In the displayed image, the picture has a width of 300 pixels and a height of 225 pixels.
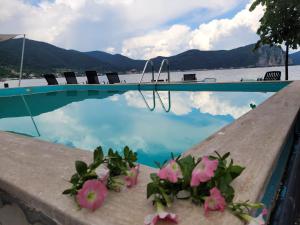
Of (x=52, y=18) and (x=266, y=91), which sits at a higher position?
(x=52, y=18)

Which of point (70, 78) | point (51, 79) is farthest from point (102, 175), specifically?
point (51, 79)

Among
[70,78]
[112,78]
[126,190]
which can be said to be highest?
[70,78]

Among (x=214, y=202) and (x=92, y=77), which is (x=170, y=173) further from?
(x=92, y=77)

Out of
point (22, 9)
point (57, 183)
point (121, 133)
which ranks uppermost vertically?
point (22, 9)

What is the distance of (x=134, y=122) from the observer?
5.57 metres

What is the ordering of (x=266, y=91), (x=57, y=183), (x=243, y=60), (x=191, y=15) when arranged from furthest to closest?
1. (x=243, y=60)
2. (x=191, y=15)
3. (x=266, y=91)
4. (x=57, y=183)

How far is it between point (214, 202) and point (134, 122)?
15.2 feet

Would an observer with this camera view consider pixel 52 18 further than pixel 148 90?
Result: Yes

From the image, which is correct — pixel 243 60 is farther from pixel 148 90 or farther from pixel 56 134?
pixel 56 134

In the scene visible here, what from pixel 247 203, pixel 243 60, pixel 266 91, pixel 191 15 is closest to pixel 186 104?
pixel 266 91

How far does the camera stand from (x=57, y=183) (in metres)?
1.31

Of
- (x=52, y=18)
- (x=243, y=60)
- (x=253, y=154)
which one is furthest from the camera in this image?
(x=243, y=60)

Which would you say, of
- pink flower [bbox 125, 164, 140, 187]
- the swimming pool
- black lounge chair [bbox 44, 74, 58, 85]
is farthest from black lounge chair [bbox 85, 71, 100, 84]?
pink flower [bbox 125, 164, 140, 187]

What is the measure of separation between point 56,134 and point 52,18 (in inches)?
469
